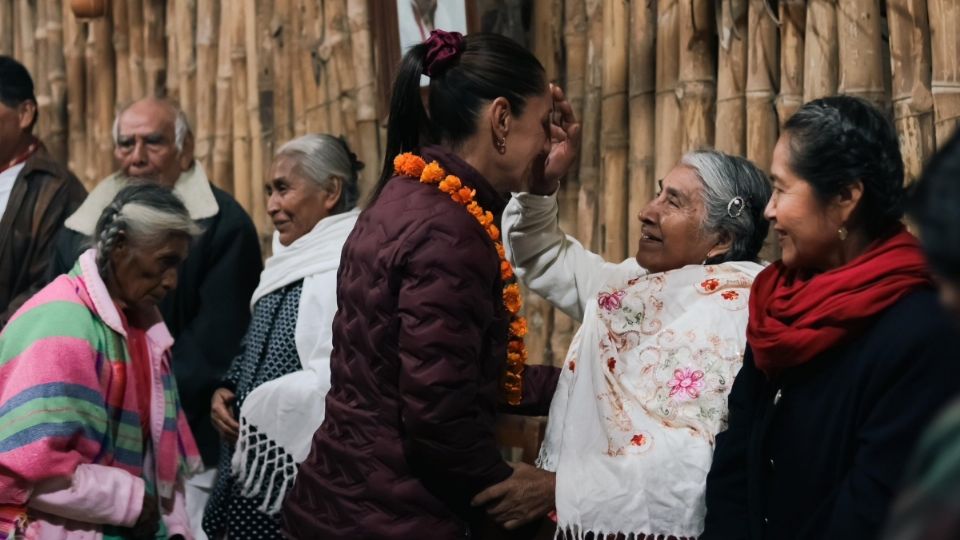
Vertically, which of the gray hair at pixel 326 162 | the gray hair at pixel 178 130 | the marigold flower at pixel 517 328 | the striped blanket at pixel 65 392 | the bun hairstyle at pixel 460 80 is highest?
the bun hairstyle at pixel 460 80

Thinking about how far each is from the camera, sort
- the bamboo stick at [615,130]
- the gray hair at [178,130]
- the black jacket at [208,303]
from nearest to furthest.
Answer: the bamboo stick at [615,130] < the black jacket at [208,303] < the gray hair at [178,130]

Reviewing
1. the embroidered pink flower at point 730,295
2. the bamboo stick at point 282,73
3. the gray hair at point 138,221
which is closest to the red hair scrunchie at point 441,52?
the embroidered pink flower at point 730,295

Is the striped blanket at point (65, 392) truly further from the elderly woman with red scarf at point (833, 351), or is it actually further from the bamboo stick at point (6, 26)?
the bamboo stick at point (6, 26)

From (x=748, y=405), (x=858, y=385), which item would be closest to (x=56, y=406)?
(x=748, y=405)

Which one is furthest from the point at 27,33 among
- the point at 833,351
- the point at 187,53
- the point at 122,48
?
the point at 833,351

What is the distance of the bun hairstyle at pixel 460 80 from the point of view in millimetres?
2527

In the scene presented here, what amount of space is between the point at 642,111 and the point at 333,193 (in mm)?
978

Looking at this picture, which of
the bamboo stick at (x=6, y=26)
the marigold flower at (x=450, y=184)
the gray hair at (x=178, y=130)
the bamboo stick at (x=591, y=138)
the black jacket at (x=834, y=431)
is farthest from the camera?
the bamboo stick at (x=6, y=26)

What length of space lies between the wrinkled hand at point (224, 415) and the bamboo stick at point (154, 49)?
2.33 meters

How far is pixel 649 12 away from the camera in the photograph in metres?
3.70

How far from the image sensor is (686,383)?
2.60 meters

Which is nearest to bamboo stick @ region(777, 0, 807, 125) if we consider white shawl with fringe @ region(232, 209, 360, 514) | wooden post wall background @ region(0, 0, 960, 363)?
wooden post wall background @ region(0, 0, 960, 363)

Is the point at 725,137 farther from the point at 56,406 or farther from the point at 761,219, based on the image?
the point at 56,406

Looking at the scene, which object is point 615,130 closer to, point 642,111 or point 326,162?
point 642,111
